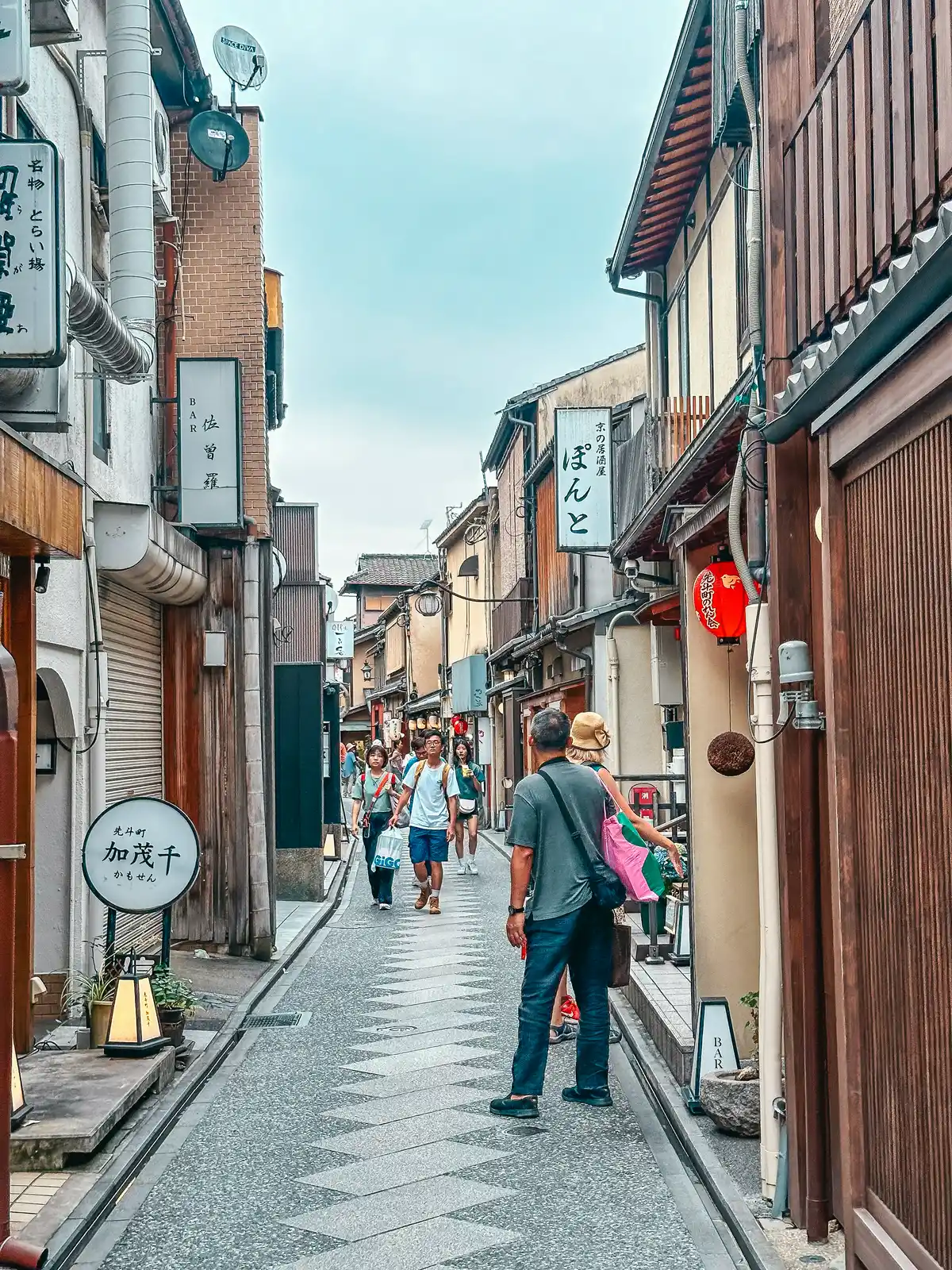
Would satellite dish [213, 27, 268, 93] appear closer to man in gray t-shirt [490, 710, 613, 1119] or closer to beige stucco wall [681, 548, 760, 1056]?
beige stucco wall [681, 548, 760, 1056]

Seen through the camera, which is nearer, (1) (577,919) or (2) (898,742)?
(2) (898,742)

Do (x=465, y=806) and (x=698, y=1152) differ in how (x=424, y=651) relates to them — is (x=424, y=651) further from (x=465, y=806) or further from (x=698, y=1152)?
(x=698, y=1152)

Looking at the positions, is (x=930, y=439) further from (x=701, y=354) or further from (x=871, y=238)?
(x=701, y=354)

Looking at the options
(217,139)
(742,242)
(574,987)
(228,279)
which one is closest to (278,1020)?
(574,987)

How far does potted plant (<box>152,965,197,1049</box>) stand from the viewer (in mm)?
8695

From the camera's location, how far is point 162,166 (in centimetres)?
1280

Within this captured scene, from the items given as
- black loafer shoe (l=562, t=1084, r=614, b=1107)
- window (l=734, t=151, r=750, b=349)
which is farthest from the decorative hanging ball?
window (l=734, t=151, r=750, b=349)

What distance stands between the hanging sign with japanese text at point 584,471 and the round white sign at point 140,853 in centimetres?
1008

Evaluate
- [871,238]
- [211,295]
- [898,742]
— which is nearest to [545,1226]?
[898,742]

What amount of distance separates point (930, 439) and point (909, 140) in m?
1.04

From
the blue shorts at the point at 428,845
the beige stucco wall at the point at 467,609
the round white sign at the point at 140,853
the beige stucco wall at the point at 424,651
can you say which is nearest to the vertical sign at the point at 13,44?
the round white sign at the point at 140,853

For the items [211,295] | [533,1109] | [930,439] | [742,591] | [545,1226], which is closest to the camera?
[930,439]

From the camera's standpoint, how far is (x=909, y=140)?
4.17 m

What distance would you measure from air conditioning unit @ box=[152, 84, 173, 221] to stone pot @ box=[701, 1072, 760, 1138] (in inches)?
344
